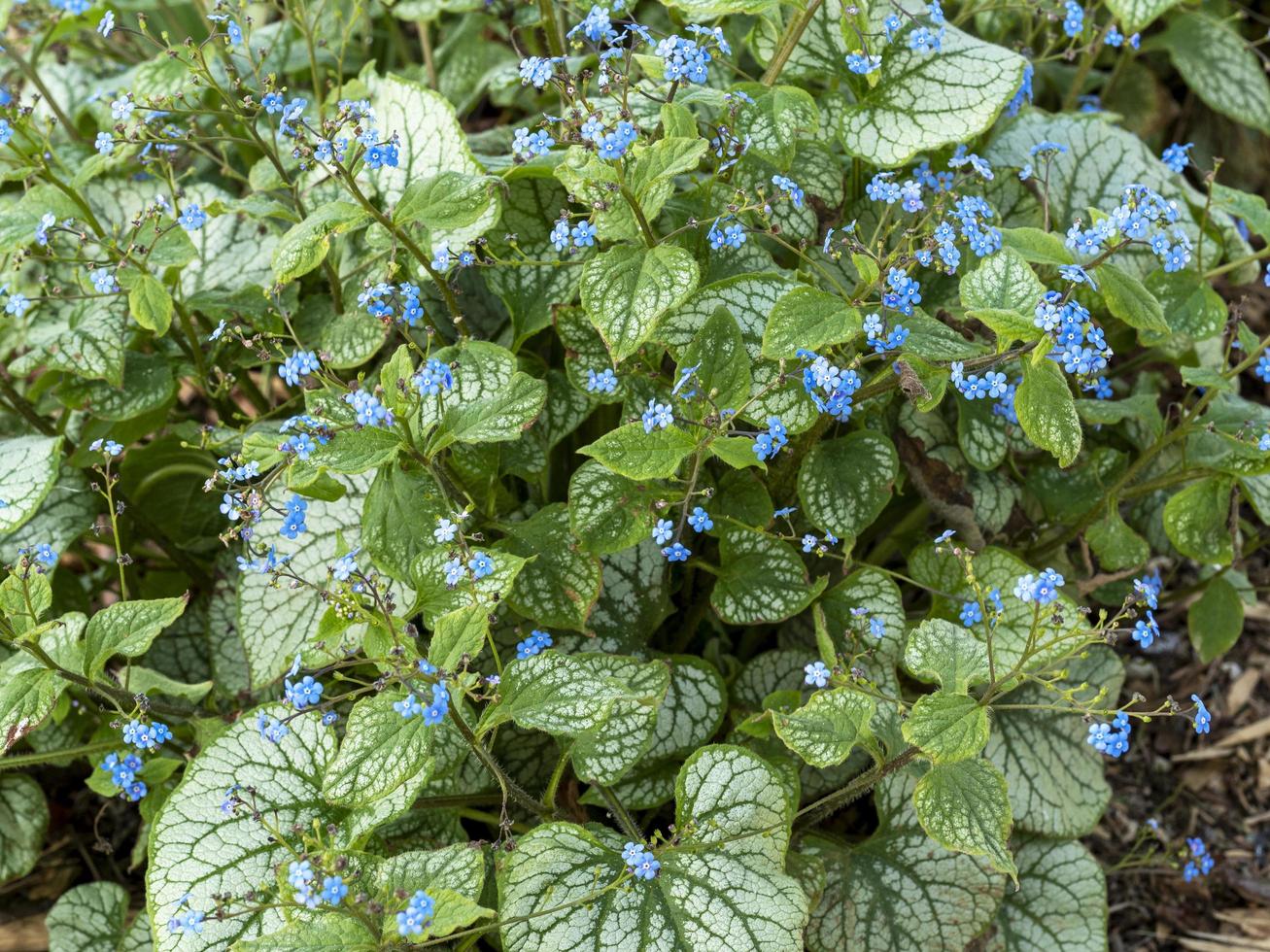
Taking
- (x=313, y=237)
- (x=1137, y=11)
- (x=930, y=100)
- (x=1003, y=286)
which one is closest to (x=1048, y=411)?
(x=1003, y=286)

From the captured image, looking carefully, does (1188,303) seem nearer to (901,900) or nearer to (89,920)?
(901,900)

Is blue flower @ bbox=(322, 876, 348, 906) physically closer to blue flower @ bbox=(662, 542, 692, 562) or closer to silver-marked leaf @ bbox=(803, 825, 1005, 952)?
blue flower @ bbox=(662, 542, 692, 562)

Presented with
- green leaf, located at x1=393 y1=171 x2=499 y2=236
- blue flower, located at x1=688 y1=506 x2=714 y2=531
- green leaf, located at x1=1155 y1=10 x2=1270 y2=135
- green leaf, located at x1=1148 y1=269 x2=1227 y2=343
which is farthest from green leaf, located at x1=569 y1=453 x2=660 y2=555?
green leaf, located at x1=1155 y1=10 x2=1270 y2=135

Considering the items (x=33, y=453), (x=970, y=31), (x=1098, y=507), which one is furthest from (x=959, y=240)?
(x=33, y=453)

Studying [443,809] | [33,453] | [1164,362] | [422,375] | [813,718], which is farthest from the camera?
[1164,362]

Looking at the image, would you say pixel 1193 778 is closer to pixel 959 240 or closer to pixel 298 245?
pixel 959 240

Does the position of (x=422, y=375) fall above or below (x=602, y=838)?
above

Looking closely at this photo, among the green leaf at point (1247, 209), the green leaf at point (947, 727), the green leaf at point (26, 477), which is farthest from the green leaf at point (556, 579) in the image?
the green leaf at point (1247, 209)

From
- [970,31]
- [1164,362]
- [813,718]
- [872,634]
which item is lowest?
[1164,362]

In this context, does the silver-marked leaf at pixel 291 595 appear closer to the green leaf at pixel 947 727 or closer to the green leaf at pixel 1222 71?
the green leaf at pixel 947 727
